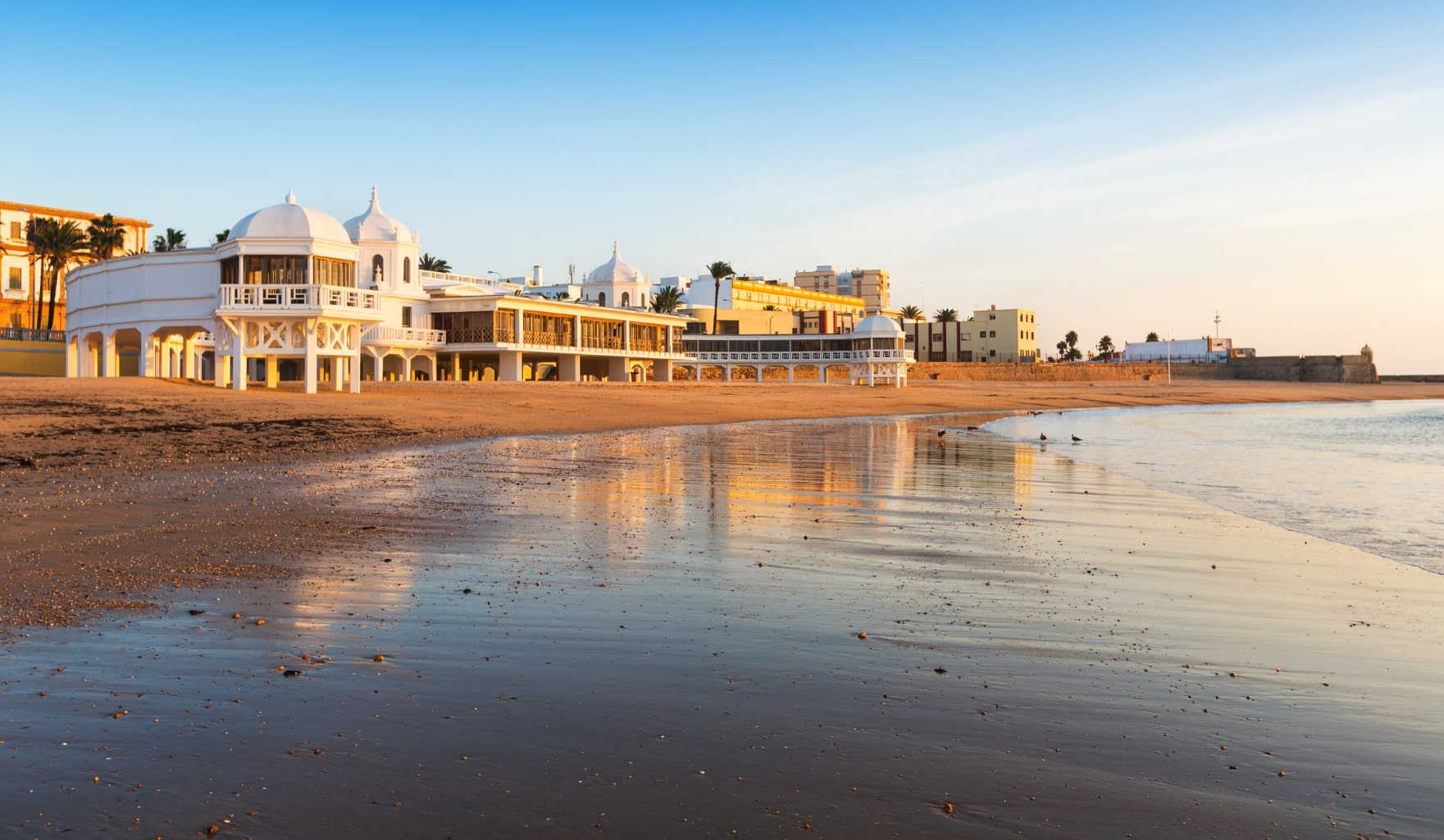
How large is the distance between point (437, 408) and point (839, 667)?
29.9 meters

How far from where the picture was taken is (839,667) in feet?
22.0

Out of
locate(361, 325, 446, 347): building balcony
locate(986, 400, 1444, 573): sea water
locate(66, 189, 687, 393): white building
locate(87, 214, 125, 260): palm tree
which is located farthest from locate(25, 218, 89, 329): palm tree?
locate(986, 400, 1444, 573): sea water

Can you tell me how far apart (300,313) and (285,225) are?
12.3 feet

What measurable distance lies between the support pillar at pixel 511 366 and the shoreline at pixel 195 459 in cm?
1360

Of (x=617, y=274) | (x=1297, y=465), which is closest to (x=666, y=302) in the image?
(x=617, y=274)

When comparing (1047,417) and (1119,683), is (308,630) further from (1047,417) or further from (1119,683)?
(1047,417)

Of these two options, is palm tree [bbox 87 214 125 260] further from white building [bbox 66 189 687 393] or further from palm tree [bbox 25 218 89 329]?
white building [bbox 66 189 687 393]

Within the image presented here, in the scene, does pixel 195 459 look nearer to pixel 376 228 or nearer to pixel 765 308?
pixel 376 228

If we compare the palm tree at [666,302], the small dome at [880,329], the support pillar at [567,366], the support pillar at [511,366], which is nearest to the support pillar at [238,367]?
the support pillar at [511,366]

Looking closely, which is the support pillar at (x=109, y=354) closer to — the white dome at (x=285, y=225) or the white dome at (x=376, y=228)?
the white dome at (x=285, y=225)

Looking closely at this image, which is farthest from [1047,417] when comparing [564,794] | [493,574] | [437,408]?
[564,794]

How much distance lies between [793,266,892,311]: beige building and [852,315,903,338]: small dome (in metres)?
90.2

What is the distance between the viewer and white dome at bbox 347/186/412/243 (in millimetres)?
64812

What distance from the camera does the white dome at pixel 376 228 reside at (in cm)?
6481
